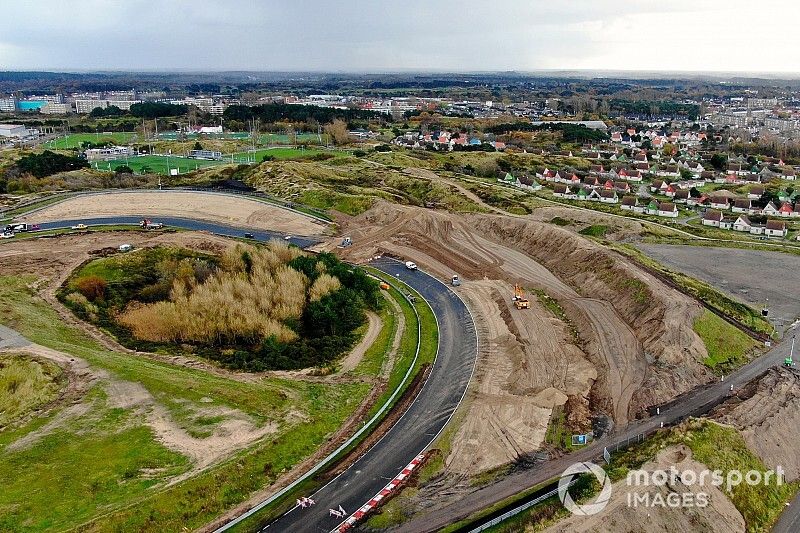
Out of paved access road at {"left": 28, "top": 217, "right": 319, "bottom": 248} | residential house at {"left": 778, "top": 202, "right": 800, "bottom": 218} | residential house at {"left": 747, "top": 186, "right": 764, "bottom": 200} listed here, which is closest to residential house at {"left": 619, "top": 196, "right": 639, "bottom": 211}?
residential house at {"left": 778, "top": 202, "right": 800, "bottom": 218}

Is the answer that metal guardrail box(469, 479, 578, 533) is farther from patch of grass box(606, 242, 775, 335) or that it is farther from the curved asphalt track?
patch of grass box(606, 242, 775, 335)

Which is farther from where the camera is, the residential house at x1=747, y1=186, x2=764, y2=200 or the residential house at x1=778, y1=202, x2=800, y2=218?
the residential house at x1=747, y1=186, x2=764, y2=200

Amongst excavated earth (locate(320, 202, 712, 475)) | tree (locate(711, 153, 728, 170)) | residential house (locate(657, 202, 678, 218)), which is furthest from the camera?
tree (locate(711, 153, 728, 170))

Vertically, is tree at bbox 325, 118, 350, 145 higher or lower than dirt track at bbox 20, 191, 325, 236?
higher

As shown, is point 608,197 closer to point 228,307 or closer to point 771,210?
point 771,210

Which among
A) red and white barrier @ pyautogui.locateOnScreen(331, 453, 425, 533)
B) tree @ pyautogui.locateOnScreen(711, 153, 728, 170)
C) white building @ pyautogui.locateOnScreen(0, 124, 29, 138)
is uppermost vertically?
white building @ pyautogui.locateOnScreen(0, 124, 29, 138)
